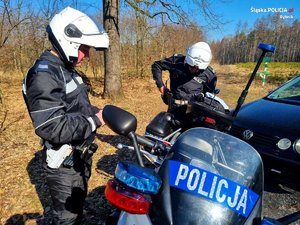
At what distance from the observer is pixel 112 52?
29.5 feet

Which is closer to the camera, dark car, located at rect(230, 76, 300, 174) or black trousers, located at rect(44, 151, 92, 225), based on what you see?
black trousers, located at rect(44, 151, 92, 225)

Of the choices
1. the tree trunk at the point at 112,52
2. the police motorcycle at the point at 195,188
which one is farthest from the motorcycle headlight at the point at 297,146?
the tree trunk at the point at 112,52

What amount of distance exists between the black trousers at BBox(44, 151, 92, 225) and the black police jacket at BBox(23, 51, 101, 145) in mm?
418

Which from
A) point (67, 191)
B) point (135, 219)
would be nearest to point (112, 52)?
point (67, 191)

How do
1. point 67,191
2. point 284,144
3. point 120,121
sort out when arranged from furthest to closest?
1. point 284,144
2. point 67,191
3. point 120,121

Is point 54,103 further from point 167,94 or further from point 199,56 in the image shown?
point 167,94

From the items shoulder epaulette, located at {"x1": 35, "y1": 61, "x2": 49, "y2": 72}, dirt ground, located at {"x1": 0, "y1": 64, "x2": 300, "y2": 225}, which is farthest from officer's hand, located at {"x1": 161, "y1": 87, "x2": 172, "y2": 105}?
shoulder epaulette, located at {"x1": 35, "y1": 61, "x2": 49, "y2": 72}

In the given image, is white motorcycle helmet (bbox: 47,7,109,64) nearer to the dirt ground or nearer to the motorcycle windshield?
the motorcycle windshield

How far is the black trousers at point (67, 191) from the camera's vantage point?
235cm

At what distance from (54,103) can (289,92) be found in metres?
3.97

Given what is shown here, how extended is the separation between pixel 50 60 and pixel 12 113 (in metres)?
6.56

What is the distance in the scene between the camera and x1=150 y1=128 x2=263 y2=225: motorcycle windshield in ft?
3.99

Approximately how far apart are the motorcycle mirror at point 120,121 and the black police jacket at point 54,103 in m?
0.47

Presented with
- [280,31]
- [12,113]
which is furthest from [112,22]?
[280,31]
